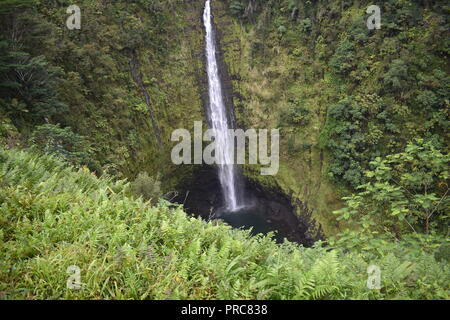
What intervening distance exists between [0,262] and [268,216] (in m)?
20.5

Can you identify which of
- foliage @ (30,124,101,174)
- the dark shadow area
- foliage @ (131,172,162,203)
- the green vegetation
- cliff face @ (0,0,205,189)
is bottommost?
the dark shadow area

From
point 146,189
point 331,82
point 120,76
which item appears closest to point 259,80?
point 331,82

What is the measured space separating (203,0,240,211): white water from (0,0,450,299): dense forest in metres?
1.03

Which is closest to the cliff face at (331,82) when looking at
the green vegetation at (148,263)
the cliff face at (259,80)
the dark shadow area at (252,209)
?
the cliff face at (259,80)

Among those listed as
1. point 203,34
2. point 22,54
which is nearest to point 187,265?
point 22,54

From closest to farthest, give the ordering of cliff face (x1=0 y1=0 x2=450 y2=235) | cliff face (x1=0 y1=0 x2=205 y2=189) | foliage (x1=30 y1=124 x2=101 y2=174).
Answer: foliage (x1=30 y1=124 x2=101 y2=174), cliff face (x1=0 y1=0 x2=205 y2=189), cliff face (x1=0 y1=0 x2=450 y2=235)

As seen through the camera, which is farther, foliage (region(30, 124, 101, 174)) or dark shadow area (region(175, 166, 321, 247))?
dark shadow area (region(175, 166, 321, 247))

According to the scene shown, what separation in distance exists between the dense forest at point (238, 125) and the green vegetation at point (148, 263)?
24mm

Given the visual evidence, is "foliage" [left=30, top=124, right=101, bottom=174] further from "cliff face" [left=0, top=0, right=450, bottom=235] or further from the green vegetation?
the green vegetation

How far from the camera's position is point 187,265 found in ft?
11.6

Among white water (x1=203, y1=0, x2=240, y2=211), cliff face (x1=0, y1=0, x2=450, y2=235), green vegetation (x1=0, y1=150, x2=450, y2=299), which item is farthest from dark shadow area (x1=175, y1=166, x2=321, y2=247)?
green vegetation (x1=0, y1=150, x2=450, y2=299)

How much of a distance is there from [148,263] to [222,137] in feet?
69.7

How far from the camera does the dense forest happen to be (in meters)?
3.46
